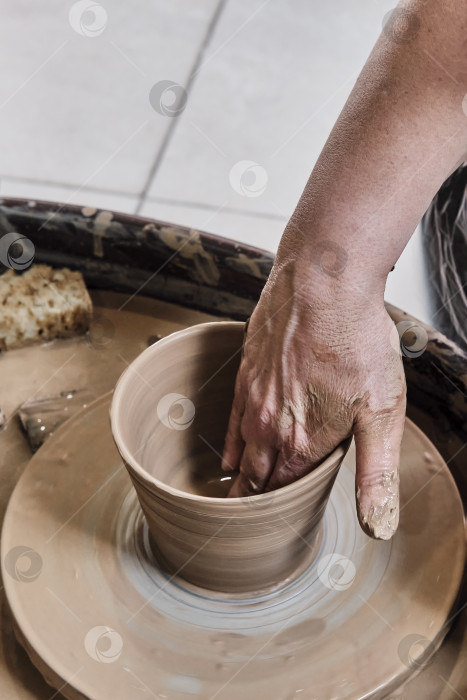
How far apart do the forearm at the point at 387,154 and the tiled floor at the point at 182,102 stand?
4.83 feet

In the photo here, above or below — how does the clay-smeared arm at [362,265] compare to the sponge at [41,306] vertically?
above

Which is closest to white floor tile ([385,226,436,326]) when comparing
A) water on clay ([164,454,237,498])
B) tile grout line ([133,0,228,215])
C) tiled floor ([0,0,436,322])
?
tiled floor ([0,0,436,322])

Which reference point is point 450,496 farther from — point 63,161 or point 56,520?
point 63,161

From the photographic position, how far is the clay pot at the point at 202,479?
2.74 feet

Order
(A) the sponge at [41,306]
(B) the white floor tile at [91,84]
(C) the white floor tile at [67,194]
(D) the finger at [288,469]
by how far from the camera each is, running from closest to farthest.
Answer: (D) the finger at [288,469] → (A) the sponge at [41,306] → (C) the white floor tile at [67,194] → (B) the white floor tile at [91,84]

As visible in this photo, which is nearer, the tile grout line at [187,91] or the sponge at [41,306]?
the sponge at [41,306]

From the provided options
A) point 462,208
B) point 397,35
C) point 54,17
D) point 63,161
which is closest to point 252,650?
point 397,35

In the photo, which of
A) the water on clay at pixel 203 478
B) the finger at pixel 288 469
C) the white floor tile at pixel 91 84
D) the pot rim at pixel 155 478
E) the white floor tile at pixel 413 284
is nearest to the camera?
the pot rim at pixel 155 478

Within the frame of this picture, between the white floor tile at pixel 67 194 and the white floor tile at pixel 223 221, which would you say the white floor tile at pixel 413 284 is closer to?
the white floor tile at pixel 223 221

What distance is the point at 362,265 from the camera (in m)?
0.90

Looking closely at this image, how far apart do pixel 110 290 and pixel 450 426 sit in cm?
71

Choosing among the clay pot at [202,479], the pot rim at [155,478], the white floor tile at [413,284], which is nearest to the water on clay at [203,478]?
the clay pot at [202,479]

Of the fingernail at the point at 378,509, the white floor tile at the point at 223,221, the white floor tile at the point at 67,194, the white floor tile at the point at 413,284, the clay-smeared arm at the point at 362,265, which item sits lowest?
the white floor tile at the point at 67,194

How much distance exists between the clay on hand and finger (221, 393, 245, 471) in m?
0.03
